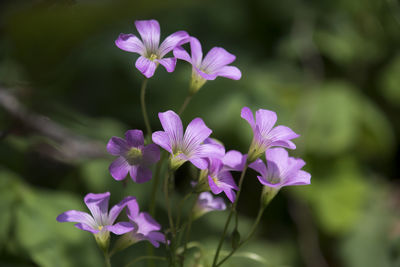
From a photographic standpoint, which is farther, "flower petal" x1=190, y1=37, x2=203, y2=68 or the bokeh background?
the bokeh background

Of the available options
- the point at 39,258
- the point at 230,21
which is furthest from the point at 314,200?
the point at 39,258

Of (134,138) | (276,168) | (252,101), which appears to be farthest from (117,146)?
(252,101)

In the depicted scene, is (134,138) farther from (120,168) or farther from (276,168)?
(276,168)

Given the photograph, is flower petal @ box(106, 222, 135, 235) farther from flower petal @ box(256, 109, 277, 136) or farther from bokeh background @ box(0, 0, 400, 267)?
bokeh background @ box(0, 0, 400, 267)

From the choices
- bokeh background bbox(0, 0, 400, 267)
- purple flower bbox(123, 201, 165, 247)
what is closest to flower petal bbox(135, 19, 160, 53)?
purple flower bbox(123, 201, 165, 247)

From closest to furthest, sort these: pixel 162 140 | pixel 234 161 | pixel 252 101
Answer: pixel 162 140
pixel 234 161
pixel 252 101

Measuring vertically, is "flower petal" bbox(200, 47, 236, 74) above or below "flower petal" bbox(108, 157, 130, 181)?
above

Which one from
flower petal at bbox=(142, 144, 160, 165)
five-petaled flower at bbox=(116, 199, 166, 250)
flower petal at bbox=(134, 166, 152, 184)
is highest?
flower petal at bbox=(142, 144, 160, 165)
